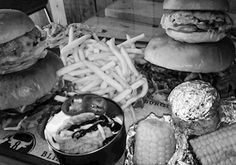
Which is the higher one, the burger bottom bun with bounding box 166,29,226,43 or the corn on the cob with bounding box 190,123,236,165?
the burger bottom bun with bounding box 166,29,226,43

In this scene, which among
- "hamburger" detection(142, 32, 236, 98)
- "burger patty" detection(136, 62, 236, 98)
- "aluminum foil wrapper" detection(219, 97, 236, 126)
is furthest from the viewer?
"burger patty" detection(136, 62, 236, 98)

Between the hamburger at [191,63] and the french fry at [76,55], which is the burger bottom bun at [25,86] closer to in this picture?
the french fry at [76,55]

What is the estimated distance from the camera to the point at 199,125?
62.9 inches

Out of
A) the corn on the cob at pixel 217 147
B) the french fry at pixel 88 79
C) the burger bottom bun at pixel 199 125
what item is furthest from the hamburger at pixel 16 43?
the corn on the cob at pixel 217 147

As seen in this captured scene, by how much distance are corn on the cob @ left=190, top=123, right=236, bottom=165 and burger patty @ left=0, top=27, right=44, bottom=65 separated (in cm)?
136

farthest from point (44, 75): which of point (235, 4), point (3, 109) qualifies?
point (235, 4)

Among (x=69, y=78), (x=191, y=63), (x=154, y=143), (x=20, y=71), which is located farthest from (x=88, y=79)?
(x=154, y=143)

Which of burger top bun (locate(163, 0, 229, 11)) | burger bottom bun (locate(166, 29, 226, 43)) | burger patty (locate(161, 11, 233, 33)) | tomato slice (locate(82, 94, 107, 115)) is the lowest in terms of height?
tomato slice (locate(82, 94, 107, 115))

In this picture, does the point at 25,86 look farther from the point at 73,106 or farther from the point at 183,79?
the point at 183,79

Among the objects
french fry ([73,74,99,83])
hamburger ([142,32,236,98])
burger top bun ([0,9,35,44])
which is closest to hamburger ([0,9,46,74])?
burger top bun ([0,9,35,44])

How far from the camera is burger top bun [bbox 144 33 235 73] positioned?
1949 millimetres

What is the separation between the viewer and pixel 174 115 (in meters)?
1.62

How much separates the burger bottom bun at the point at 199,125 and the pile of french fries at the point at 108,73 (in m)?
0.55

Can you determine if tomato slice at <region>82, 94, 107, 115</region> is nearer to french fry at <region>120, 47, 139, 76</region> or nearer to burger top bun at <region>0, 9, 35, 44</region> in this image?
french fry at <region>120, 47, 139, 76</region>
